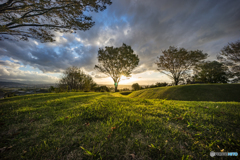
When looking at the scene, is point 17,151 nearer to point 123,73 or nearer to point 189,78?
point 123,73

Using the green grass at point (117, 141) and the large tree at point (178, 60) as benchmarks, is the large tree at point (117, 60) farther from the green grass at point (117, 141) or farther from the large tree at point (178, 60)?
the green grass at point (117, 141)

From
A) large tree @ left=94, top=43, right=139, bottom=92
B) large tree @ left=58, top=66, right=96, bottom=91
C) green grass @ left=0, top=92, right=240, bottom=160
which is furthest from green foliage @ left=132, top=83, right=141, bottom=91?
green grass @ left=0, top=92, right=240, bottom=160

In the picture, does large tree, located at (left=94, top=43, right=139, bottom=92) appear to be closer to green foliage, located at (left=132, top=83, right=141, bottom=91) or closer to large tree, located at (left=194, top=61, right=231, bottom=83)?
green foliage, located at (left=132, top=83, right=141, bottom=91)

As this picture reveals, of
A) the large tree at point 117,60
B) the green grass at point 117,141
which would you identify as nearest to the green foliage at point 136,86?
the large tree at point 117,60

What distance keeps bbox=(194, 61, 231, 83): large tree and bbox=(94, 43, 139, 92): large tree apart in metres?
17.5

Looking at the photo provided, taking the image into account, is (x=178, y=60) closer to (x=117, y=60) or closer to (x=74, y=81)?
(x=117, y=60)

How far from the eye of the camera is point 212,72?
2481cm

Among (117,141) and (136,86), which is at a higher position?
(136,86)

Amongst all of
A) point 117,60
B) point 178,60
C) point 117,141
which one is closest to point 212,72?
point 178,60

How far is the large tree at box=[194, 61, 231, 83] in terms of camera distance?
22491 mm

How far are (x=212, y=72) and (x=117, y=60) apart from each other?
2846 cm

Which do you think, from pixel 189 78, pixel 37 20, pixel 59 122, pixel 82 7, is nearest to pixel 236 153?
pixel 59 122

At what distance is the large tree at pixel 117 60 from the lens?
908 inches

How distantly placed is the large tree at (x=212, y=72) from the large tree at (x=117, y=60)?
17543 mm
